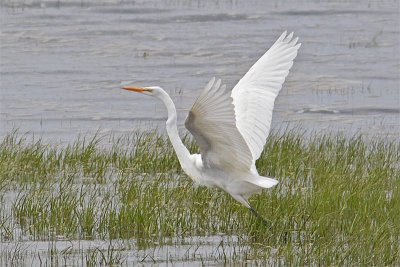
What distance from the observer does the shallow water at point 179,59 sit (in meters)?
16.9

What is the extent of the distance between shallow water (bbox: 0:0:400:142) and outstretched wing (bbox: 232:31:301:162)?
545 centimetres

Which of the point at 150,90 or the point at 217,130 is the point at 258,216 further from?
the point at 150,90

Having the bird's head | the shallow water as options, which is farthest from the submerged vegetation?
the shallow water

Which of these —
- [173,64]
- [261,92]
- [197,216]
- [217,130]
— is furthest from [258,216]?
[173,64]

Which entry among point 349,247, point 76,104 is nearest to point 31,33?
point 76,104

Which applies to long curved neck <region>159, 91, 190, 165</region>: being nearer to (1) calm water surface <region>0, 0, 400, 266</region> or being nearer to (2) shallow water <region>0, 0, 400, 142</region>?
(1) calm water surface <region>0, 0, 400, 266</region>

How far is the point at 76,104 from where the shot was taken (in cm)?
1830

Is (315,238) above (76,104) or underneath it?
above

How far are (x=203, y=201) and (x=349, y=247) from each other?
1.75 m

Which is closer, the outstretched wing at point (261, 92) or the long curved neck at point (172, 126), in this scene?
the long curved neck at point (172, 126)

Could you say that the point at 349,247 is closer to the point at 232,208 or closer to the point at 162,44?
the point at 232,208

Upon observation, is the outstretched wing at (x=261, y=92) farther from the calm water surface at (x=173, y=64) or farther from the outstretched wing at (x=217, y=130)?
the calm water surface at (x=173, y=64)

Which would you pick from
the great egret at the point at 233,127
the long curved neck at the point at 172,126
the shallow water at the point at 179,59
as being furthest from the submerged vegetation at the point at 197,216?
the shallow water at the point at 179,59

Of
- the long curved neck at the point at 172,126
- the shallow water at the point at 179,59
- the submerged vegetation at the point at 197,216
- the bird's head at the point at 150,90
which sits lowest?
the shallow water at the point at 179,59
